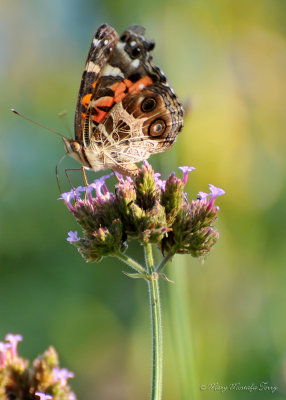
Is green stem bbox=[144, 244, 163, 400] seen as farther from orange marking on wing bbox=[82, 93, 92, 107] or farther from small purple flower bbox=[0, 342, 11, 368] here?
orange marking on wing bbox=[82, 93, 92, 107]

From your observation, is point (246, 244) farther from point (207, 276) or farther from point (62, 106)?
point (62, 106)

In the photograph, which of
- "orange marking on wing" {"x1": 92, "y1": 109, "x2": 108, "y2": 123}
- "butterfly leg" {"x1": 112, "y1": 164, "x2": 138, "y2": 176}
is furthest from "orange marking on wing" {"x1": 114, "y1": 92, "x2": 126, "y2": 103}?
"butterfly leg" {"x1": 112, "y1": 164, "x2": 138, "y2": 176}

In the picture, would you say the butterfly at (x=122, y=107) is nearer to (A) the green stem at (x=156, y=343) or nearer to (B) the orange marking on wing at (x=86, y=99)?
(B) the orange marking on wing at (x=86, y=99)

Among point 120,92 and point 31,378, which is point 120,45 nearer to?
point 120,92

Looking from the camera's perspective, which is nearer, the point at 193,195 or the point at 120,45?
the point at 120,45

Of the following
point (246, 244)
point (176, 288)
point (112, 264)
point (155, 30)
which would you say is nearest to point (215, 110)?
point (155, 30)

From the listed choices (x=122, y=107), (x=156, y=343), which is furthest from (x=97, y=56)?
(x=156, y=343)
